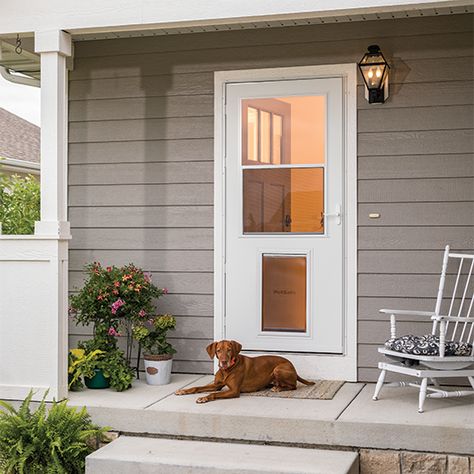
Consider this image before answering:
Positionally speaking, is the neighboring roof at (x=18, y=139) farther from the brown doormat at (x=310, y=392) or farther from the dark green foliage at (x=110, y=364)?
the brown doormat at (x=310, y=392)

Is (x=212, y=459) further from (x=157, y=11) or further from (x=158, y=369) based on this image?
(x=157, y=11)

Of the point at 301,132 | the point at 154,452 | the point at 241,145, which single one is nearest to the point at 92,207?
the point at 241,145

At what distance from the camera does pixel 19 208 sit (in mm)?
5762

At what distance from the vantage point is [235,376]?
16.4 feet

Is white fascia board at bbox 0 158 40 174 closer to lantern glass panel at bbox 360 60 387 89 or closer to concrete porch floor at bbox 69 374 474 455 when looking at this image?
concrete porch floor at bbox 69 374 474 455

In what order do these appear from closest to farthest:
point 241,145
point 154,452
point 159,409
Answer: point 154,452 → point 159,409 → point 241,145

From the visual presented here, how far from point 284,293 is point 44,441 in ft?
6.23

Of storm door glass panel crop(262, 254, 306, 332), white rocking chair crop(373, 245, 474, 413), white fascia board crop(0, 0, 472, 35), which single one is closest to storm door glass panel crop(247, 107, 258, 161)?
storm door glass panel crop(262, 254, 306, 332)

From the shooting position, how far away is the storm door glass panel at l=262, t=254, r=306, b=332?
18.5 ft

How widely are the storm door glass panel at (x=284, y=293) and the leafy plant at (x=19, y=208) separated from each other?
157 cm

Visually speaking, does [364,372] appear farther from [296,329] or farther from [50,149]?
[50,149]

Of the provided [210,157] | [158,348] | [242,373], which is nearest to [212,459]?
[242,373]

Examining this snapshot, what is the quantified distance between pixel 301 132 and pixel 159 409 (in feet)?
6.73

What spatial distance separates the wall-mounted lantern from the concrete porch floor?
6.15ft
